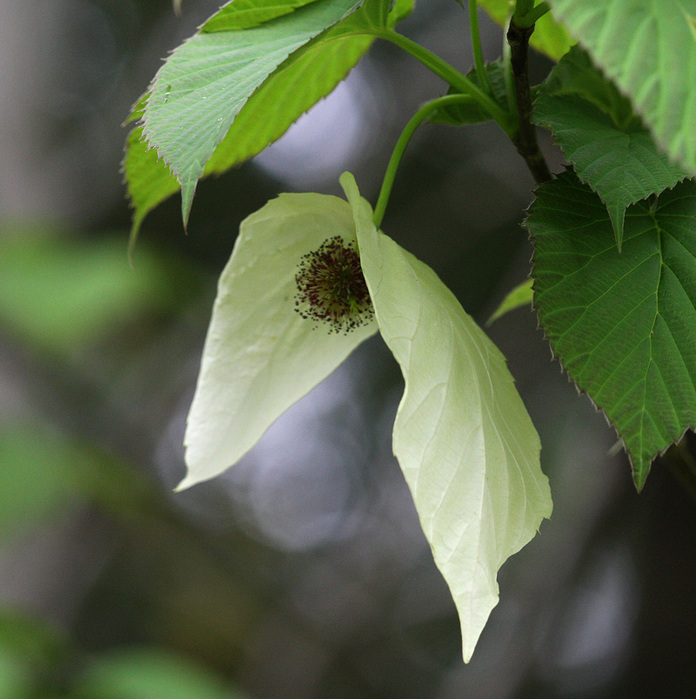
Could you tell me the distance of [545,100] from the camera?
312 mm

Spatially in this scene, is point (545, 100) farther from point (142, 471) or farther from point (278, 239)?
point (142, 471)

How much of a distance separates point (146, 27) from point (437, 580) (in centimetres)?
195

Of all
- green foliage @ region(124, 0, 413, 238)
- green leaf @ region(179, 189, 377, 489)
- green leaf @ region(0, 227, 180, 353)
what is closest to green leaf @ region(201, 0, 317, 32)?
green foliage @ region(124, 0, 413, 238)

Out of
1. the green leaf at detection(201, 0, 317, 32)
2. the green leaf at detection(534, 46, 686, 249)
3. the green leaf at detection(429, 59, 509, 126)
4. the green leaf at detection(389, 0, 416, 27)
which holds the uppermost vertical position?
the green leaf at detection(201, 0, 317, 32)

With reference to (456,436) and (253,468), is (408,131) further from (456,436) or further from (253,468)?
(253,468)

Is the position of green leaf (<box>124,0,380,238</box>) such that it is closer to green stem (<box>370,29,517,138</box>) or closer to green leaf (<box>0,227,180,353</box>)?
green stem (<box>370,29,517,138</box>)

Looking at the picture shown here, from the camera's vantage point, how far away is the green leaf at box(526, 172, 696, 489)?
0.27m

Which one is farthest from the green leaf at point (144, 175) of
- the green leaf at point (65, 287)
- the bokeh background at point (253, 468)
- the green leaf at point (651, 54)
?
the green leaf at point (65, 287)

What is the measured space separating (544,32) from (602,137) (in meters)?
0.19

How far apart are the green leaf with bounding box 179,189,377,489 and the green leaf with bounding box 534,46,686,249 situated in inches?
4.7

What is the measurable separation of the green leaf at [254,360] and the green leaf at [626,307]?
0.12m

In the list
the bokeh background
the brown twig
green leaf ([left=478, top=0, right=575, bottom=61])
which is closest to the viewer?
the brown twig

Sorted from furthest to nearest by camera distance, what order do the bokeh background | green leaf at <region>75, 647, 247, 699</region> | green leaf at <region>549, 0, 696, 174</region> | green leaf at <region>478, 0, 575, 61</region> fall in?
the bokeh background
green leaf at <region>75, 647, 247, 699</region>
green leaf at <region>478, 0, 575, 61</region>
green leaf at <region>549, 0, 696, 174</region>

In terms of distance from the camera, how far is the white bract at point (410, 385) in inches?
10.1
